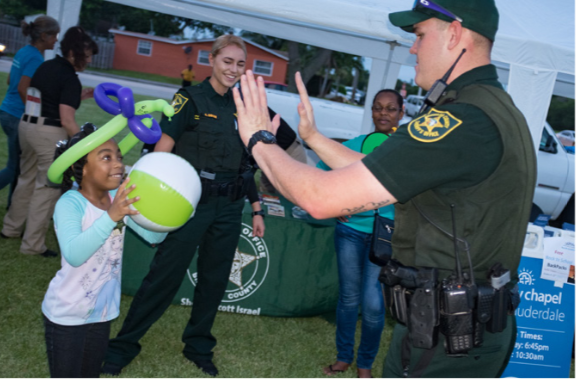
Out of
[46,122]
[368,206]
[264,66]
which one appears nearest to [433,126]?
[368,206]

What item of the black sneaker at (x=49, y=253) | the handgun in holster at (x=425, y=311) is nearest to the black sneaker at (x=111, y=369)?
the black sneaker at (x=49, y=253)

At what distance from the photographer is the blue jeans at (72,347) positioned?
2.64 meters

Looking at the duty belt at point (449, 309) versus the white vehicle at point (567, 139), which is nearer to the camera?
the duty belt at point (449, 309)

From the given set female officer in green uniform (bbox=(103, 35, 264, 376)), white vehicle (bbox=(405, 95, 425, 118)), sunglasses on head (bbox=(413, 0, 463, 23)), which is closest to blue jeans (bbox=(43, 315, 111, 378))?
female officer in green uniform (bbox=(103, 35, 264, 376))

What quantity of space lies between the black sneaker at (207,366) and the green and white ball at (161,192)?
66.2 inches

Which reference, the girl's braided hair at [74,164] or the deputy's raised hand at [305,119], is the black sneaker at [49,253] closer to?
the girl's braided hair at [74,164]

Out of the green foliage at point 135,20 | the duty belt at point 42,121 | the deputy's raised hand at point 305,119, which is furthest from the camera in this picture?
the green foliage at point 135,20

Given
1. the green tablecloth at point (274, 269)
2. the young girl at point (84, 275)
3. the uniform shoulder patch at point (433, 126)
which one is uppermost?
the uniform shoulder patch at point (433, 126)

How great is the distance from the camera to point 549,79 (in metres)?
4.52

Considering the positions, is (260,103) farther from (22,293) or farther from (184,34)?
(184,34)

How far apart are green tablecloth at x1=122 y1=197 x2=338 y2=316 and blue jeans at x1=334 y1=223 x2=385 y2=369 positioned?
2.49 ft

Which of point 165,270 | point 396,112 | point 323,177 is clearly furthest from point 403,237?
point 396,112

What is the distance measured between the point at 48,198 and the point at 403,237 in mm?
4271

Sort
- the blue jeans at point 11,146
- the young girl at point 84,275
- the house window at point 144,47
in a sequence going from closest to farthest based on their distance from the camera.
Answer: the young girl at point 84,275
the blue jeans at point 11,146
the house window at point 144,47
